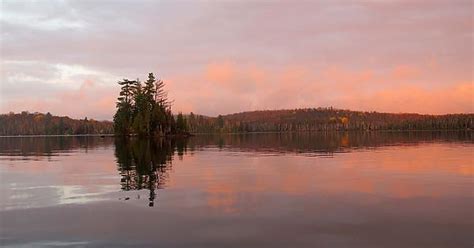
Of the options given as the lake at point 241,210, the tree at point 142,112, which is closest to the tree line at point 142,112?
the tree at point 142,112

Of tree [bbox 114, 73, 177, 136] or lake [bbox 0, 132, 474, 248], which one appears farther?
tree [bbox 114, 73, 177, 136]

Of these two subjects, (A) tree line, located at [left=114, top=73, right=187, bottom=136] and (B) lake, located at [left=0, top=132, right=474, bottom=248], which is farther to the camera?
(A) tree line, located at [left=114, top=73, right=187, bottom=136]

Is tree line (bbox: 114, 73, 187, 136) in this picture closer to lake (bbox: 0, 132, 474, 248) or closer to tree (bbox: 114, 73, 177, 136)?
tree (bbox: 114, 73, 177, 136)

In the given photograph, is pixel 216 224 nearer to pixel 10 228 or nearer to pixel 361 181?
pixel 10 228

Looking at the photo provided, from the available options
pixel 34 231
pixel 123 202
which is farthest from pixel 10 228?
pixel 123 202

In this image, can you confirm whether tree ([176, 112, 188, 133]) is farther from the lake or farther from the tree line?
the lake

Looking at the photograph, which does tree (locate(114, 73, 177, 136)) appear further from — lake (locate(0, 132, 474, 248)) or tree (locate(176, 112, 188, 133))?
lake (locate(0, 132, 474, 248))

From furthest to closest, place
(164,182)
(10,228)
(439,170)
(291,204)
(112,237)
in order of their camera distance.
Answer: (439,170) → (164,182) → (291,204) → (10,228) → (112,237)

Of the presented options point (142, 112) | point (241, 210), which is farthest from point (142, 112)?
point (241, 210)

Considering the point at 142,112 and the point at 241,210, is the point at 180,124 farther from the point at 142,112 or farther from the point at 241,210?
the point at 241,210

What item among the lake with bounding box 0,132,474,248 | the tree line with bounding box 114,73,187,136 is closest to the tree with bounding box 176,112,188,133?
the tree line with bounding box 114,73,187,136

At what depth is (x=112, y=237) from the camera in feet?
41.8

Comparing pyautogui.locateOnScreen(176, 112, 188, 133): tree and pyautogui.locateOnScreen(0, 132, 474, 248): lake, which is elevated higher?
pyautogui.locateOnScreen(176, 112, 188, 133): tree

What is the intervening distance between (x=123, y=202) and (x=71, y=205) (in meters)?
1.97
